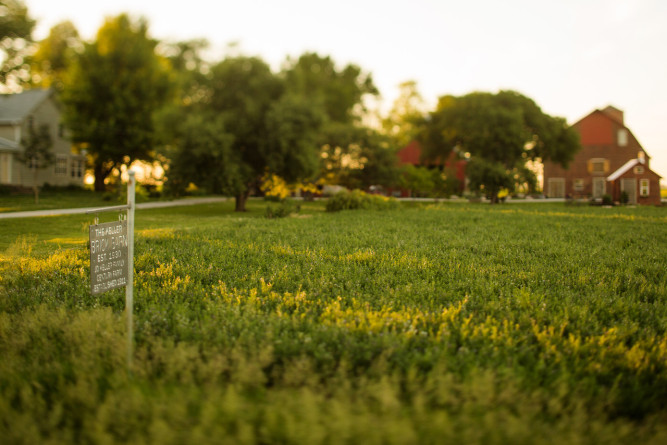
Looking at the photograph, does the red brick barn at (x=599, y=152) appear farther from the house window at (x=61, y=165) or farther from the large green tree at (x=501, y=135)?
the house window at (x=61, y=165)

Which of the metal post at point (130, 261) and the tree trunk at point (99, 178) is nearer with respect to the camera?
the metal post at point (130, 261)

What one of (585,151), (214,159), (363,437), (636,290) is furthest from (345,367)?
(585,151)

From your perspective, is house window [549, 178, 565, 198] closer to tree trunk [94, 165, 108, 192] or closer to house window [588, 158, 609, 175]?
house window [588, 158, 609, 175]

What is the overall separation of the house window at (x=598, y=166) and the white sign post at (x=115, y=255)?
6749cm

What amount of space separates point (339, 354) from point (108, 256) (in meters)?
2.62

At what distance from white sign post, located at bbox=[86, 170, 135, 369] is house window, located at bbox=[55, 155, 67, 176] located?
43347mm

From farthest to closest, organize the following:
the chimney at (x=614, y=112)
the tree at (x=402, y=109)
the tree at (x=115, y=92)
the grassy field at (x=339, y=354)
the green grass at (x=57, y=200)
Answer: the tree at (x=402, y=109) < the chimney at (x=614, y=112) < the tree at (x=115, y=92) < the green grass at (x=57, y=200) < the grassy field at (x=339, y=354)

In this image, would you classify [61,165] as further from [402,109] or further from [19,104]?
[402,109]

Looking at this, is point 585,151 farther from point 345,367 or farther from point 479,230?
point 345,367

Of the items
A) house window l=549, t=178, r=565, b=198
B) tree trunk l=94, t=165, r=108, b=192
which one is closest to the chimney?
house window l=549, t=178, r=565, b=198

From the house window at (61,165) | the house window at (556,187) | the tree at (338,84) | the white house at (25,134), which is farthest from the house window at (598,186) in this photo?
the house window at (61,165)

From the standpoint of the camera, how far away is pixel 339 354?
4344 mm

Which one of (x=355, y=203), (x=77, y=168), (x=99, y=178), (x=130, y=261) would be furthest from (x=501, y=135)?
(x=130, y=261)

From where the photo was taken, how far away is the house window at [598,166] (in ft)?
199
